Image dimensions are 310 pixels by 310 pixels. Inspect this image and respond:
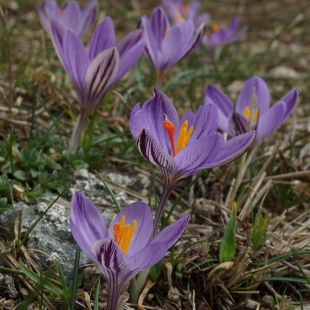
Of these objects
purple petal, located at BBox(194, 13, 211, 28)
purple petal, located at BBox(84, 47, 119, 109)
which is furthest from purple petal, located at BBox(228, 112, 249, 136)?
purple petal, located at BBox(194, 13, 211, 28)

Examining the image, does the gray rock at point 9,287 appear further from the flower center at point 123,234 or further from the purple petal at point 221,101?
the purple petal at point 221,101

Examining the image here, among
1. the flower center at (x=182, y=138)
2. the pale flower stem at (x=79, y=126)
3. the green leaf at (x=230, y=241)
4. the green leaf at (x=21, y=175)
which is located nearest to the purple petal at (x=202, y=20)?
the pale flower stem at (x=79, y=126)

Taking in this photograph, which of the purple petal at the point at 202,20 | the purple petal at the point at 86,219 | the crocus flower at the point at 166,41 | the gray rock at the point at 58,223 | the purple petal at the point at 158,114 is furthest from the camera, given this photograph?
the purple petal at the point at 202,20

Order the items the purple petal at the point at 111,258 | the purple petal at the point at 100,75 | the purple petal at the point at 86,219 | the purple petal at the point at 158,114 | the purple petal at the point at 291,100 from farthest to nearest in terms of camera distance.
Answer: the purple petal at the point at 291,100
the purple petal at the point at 100,75
the purple petal at the point at 158,114
the purple petal at the point at 86,219
the purple petal at the point at 111,258

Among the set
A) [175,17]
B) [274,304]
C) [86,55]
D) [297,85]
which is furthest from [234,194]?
[175,17]

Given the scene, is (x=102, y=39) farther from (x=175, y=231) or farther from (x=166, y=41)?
(x=175, y=231)
